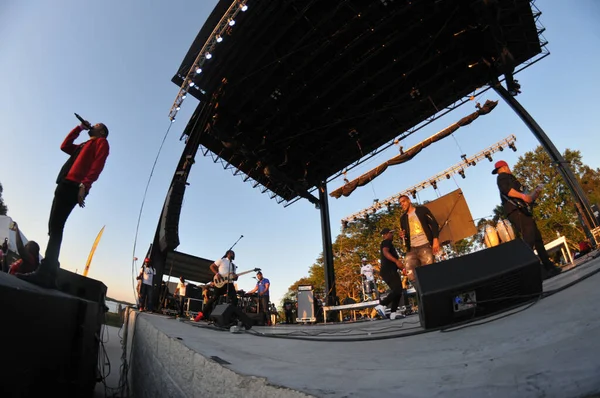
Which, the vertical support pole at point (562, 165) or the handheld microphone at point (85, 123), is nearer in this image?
the handheld microphone at point (85, 123)

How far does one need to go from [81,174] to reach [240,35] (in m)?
6.65

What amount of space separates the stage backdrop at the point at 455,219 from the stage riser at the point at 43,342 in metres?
10.6

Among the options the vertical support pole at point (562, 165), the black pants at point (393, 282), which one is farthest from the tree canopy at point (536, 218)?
the black pants at point (393, 282)

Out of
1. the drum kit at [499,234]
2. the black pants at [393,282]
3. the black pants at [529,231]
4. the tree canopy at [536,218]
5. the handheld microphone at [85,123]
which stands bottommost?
the black pants at [393,282]

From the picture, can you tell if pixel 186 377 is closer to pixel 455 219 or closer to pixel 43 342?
pixel 43 342

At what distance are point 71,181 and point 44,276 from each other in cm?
89

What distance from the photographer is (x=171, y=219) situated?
7777mm

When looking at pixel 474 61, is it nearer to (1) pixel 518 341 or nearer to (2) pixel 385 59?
(2) pixel 385 59

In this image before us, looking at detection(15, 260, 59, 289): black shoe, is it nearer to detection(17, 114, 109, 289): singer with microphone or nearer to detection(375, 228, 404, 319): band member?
detection(17, 114, 109, 289): singer with microphone

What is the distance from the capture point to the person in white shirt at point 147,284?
289 inches

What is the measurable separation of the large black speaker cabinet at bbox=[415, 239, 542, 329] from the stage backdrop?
30.3 ft

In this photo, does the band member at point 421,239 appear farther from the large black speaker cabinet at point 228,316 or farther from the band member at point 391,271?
the large black speaker cabinet at point 228,316

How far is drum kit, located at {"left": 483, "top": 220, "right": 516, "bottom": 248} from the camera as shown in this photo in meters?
6.09

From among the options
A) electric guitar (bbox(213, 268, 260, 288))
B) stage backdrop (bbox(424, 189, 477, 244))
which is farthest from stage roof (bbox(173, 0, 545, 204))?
electric guitar (bbox(213, 268, 260, 288))
